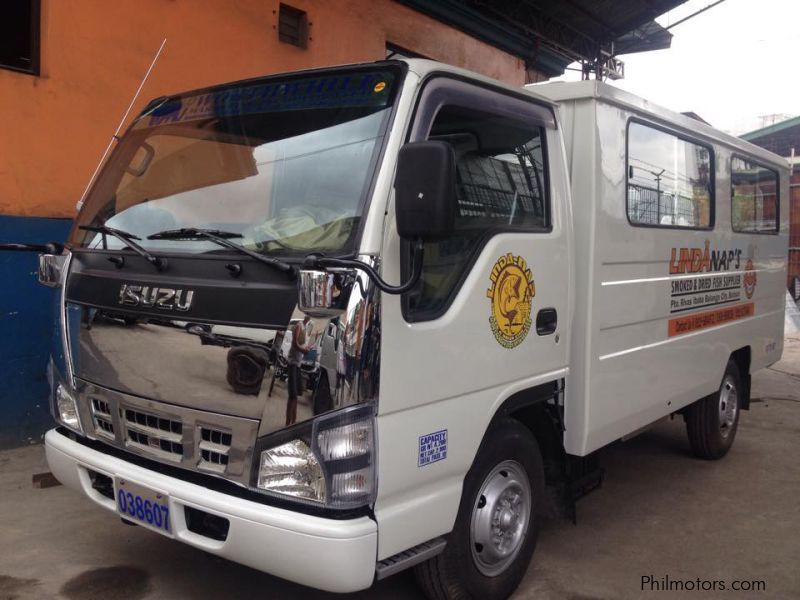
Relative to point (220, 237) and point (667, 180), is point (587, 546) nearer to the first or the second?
point (667, 180)

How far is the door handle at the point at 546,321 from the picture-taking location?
326 centimetres

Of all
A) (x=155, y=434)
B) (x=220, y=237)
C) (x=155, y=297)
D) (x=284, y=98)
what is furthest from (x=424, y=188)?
(x=155, y=434)

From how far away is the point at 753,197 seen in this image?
587cm

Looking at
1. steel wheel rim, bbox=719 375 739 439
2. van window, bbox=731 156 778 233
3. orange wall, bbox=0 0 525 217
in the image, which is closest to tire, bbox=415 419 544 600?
steel wheel rim, bbox=719 375 739 439

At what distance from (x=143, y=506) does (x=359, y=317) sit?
1158 millimetres

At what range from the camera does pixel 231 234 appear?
2717 millimetres

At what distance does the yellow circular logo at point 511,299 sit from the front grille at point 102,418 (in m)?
1.61

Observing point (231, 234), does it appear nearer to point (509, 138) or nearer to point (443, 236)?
point (443, 236)

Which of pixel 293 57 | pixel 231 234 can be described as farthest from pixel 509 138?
pixel 293 57

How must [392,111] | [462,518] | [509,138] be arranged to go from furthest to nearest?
[509,138]
[462,518]
[392,111]

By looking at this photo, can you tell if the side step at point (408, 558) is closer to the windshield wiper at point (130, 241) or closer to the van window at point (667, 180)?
the windshield wiper at point (130, 241)

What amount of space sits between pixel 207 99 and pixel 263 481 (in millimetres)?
1766

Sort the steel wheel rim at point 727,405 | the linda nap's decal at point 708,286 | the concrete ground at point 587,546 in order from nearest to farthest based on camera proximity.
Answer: the concrete ground at point 587,546, the linda nap's decal at point 708,286, the steel wheel rim at point 727,405

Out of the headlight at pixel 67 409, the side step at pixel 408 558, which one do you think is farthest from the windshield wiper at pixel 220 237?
the side step at pixel 408 558
